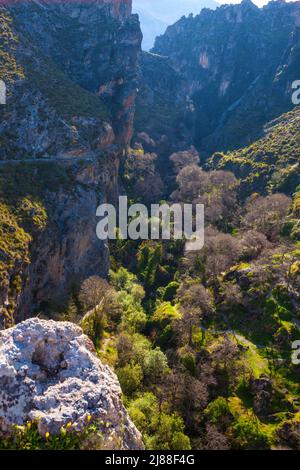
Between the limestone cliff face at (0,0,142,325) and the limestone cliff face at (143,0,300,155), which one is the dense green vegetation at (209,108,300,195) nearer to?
the limestone cliff face at (143,0,300,155)

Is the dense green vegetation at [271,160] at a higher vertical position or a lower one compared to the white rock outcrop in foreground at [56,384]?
higher

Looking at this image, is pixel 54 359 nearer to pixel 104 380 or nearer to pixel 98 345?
pixel 104 380

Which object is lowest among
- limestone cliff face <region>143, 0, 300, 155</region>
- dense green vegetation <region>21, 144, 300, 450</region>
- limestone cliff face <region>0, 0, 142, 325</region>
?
dense green vegetation <region>21, 144, 300, 450</region>

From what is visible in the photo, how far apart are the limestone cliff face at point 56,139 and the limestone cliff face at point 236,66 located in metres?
34.5

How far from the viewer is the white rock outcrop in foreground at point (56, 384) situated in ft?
50.5

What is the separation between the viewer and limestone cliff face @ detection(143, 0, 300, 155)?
129 meters

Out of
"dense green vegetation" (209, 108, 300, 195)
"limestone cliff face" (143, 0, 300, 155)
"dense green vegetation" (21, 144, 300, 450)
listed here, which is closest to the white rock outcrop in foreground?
"dense green vegetation" (21, 144, 300, 450)

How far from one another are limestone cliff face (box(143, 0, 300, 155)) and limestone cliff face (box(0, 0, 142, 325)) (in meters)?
34.5

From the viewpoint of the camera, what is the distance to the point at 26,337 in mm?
17828

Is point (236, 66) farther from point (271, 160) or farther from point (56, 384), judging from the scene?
point (56, 384)

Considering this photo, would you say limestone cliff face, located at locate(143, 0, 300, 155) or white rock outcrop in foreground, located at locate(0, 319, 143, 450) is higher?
limestone cliff face, located at locate(143, 0, 300, 155)

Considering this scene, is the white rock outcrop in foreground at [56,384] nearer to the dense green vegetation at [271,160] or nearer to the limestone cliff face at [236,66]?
the dense green vegetation at [271,160]

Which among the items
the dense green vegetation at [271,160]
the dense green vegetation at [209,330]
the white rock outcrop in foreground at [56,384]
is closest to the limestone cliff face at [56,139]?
the dense green vegetation at [209,330]
